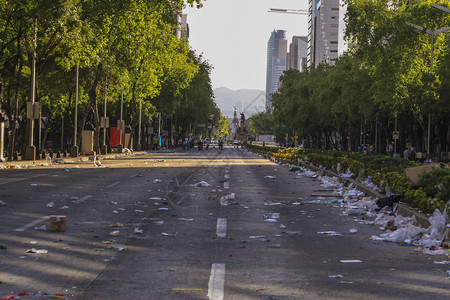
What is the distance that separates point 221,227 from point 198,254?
2.57 metres

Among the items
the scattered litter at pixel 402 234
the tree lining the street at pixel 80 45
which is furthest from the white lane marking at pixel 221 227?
the tree lining the street at pixel 80 45

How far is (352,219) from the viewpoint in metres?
12.6

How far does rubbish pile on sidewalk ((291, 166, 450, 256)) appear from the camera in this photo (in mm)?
9297

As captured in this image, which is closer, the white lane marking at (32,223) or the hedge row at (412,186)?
the white lane marking at (32,223)

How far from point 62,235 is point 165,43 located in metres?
44.3

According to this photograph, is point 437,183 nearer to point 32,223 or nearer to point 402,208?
point 402,208

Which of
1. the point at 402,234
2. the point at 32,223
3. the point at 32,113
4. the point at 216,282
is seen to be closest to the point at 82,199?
the point at 32,223

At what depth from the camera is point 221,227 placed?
35.4ft

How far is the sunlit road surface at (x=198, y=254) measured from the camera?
6.37 metres

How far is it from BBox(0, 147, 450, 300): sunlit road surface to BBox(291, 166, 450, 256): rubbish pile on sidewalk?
0.31m

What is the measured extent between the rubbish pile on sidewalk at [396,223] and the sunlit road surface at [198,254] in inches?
12.2

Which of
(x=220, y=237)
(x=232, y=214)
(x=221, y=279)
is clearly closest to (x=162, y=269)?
(x=221, y=279)

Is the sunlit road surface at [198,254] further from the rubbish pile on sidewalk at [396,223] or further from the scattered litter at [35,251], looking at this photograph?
the rubbish pile on sidewalk at [396,223]

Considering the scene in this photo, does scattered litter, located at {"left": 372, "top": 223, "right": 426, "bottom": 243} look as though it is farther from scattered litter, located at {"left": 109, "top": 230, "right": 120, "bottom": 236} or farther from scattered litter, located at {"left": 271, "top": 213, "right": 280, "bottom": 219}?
scattered litter, located at {"left": 109, "top": 230, "right": 120, "bottom": 236}
